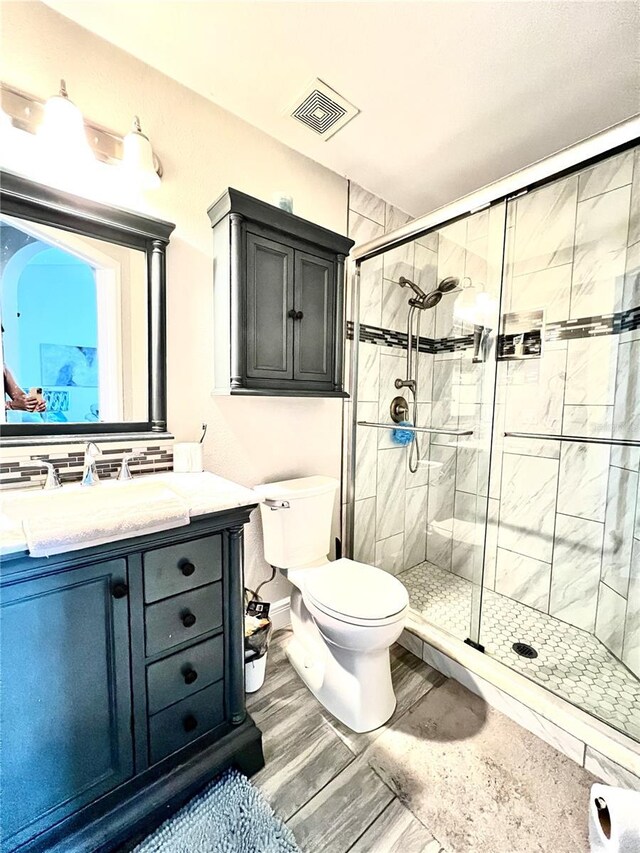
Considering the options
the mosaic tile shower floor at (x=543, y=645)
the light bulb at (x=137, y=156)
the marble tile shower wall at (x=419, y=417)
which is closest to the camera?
the light bulb at (x=137, y=156)

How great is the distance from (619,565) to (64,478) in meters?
2.41

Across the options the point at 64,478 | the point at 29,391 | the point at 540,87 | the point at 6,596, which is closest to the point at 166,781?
the point at 6,596

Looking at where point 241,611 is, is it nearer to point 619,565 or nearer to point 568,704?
point 568,704

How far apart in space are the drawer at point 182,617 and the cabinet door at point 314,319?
3.15 feet

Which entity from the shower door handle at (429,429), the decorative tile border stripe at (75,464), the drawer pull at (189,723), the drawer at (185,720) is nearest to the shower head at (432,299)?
the shower door handle at (429,429)

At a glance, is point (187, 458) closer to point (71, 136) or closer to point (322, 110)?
point (71, 136)

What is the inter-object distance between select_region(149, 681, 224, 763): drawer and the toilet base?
46 cm

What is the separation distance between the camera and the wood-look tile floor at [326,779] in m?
1.00

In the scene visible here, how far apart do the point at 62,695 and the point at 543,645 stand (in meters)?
1.96

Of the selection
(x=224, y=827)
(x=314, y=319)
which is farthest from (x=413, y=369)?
(x=224, y=827)

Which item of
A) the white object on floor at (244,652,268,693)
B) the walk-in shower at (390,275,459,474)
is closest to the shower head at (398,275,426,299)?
the walk-in shower at (390,275,459,474)

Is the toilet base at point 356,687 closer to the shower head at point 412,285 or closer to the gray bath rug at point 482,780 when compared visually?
the gray bath rug at point 482,780

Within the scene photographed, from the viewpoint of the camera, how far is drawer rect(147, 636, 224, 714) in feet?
3.22

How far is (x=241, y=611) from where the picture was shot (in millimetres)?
1142
